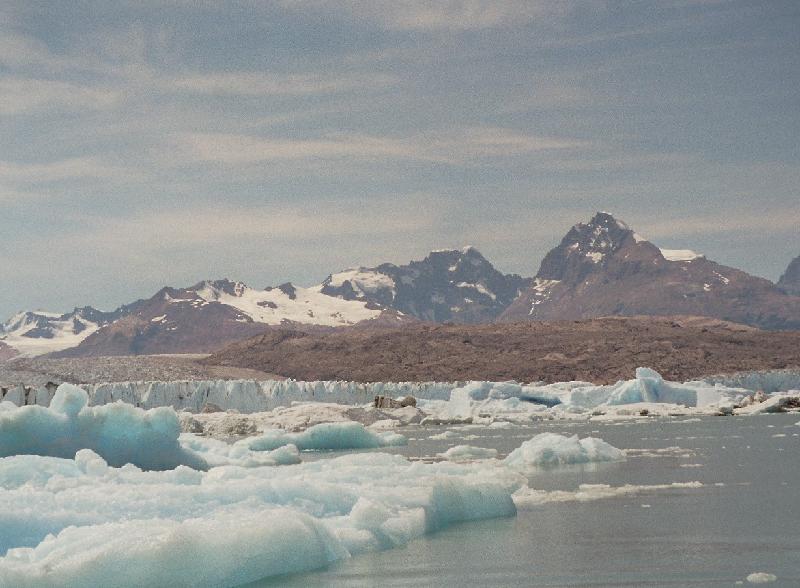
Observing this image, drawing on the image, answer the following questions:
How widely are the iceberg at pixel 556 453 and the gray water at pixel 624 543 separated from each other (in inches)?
92.9

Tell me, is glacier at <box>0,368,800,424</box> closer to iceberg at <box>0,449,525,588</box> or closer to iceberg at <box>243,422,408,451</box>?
iceberg at <box>243,422,408,451</box>

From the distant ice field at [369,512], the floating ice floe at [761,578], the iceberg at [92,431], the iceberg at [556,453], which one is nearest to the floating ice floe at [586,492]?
the distant ice field at [369,512]

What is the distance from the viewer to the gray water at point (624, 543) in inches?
373

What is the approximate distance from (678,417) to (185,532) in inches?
1706

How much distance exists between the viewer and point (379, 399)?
2266 inches

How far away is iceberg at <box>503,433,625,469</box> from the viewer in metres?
21.8

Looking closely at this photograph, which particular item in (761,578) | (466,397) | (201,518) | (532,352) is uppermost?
(532,352)

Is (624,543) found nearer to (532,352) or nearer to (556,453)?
(556,453)

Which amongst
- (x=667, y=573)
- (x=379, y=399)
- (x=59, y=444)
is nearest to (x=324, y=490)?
(x=667, y=573)

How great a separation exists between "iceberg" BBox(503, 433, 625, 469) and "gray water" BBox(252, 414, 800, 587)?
2.36 m

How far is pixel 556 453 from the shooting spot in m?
21.9

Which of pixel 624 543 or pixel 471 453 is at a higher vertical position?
pixel 471 453

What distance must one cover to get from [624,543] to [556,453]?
35.6 feet

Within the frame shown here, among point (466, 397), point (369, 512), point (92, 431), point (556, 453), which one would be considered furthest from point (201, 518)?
point (466, 397)
